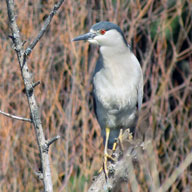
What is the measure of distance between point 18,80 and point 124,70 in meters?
1.69

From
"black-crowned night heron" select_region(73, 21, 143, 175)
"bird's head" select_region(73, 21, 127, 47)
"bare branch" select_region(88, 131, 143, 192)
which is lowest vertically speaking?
"bare branch" select_region(88, 131, 143, 192)

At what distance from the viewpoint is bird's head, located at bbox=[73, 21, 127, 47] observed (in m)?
3.41

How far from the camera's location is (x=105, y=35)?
349 cm

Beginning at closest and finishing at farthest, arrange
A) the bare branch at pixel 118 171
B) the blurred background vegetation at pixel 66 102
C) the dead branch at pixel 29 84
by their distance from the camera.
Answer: the dead branch at pixel 29 84 → the bare branch at pixel 118 171 → the blurred background vegetation at pixel 66 102

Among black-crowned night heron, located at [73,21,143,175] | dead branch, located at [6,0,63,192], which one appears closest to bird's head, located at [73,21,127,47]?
black-crowned night heron, located at [73,21,143,175]

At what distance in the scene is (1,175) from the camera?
181 inches

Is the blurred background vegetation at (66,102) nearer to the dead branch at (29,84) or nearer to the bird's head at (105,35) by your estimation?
the bird's head at (105,35)

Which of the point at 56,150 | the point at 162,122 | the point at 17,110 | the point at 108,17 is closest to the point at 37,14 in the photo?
the point at 108,17

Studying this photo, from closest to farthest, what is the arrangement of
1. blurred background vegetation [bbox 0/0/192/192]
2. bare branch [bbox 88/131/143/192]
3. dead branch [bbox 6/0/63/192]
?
dead branch [bbox 6/0/63/192] < bare branch [bbox 88/131/143/192] < blurred background vegetation [bbox 0/0/192/192]

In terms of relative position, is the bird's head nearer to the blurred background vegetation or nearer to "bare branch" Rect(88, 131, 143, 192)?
"bare branch" Rect(88, 131, 143, 192)

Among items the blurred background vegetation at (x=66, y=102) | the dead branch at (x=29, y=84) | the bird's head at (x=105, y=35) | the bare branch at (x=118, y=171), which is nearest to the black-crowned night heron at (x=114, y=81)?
the bird's head at (x=105, y=35)

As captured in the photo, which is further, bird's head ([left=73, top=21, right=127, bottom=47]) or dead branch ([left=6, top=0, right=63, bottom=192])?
bird's head ([left=73, top=21, right=127, bottom=47])

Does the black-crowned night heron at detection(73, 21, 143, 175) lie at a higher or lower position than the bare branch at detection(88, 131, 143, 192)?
higher

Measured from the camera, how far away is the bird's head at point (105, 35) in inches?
134
